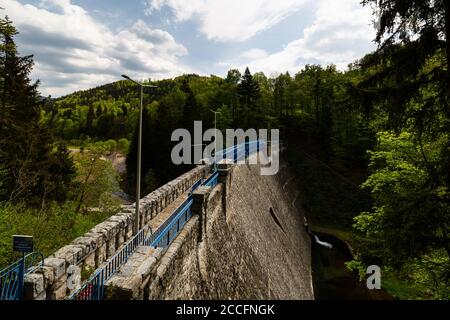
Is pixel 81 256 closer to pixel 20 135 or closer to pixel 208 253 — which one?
pixel 208 253

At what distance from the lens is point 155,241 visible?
6.90 metres

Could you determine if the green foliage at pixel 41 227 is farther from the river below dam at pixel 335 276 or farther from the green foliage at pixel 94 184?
the river below dam at pixel 335 276

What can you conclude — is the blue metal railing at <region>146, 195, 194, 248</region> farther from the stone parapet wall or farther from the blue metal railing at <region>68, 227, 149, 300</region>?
the stone parapet wall

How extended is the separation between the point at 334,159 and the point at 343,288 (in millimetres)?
22326

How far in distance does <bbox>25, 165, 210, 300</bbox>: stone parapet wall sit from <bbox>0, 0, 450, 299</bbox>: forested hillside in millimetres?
4202

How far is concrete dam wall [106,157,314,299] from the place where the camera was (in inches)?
241

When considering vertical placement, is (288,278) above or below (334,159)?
below

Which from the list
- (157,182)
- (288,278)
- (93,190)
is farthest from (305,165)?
(93,190)

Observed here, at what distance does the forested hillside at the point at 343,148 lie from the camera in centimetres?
583

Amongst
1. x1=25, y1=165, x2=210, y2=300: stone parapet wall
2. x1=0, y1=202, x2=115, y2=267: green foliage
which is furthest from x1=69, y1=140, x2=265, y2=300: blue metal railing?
x1=0, y1=202, x2=115, y2=267: green foliage

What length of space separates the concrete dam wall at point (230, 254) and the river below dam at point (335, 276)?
0.98 meters

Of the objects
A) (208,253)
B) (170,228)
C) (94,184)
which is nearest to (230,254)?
(208,253)

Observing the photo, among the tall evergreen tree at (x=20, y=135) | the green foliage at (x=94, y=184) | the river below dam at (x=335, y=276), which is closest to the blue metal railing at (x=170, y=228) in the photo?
the tall evergreen tree at (x=20, y=135)
